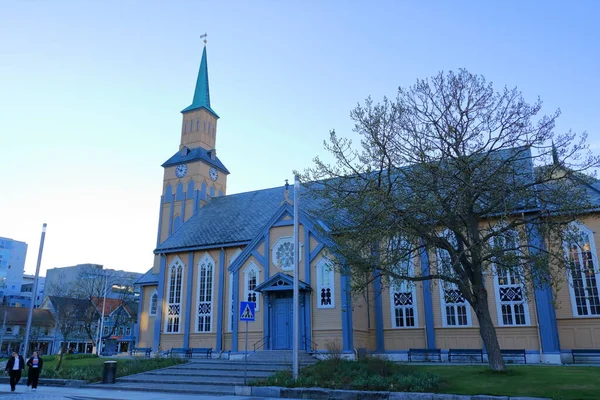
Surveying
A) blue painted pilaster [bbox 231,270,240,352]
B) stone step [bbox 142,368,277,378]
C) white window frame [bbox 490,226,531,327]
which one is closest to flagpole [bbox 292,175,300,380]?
stone step [bbox 142,368,277,378]

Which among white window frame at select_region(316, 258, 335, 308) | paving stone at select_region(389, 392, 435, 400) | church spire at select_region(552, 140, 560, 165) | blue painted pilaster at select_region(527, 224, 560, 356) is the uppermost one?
church spire at select_region(552, 140, 560, 165)

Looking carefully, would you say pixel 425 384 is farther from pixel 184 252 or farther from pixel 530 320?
pixel 184 252

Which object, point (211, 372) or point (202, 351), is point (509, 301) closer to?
point (211, 372)

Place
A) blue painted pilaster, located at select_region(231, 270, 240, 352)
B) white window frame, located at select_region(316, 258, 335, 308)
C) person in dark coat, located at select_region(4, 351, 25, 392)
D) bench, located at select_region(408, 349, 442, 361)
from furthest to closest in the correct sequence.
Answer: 1. blue painted pilaster, located at select_region(231, 270, 240, 352)
2. white window frame, located at select_region(316, 258, 335, 308)
3. bench, located at select_region(408, 349, 442, 361)
4. person in dark coat, located at select_region(4, 351, 25, 392)

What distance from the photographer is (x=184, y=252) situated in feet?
106

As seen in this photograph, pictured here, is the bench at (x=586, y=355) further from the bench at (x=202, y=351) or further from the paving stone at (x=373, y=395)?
the bench at (x=202, y=351)

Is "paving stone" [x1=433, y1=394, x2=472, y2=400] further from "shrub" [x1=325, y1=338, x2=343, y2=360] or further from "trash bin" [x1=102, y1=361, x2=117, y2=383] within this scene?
"trash bin" [x1=102, y1=361, x2=117, y2=383]

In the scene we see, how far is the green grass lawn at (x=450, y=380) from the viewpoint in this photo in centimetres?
1307

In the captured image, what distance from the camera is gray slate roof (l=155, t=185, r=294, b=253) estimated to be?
31141mm

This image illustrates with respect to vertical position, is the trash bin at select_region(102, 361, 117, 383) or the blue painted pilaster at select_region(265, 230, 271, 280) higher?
the blue painted pilaster at select_region(265, 230, 271, 280)

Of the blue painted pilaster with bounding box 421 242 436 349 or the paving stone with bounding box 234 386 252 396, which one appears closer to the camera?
the paving stone with bounding box 234 386 252 396

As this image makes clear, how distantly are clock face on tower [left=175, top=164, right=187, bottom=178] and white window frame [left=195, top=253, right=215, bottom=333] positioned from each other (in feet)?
39.0

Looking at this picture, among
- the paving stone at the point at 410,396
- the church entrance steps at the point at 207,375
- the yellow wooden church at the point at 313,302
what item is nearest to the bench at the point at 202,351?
the yellow wooden church at the point at 313,302

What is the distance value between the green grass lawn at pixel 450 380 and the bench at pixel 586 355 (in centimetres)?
631
